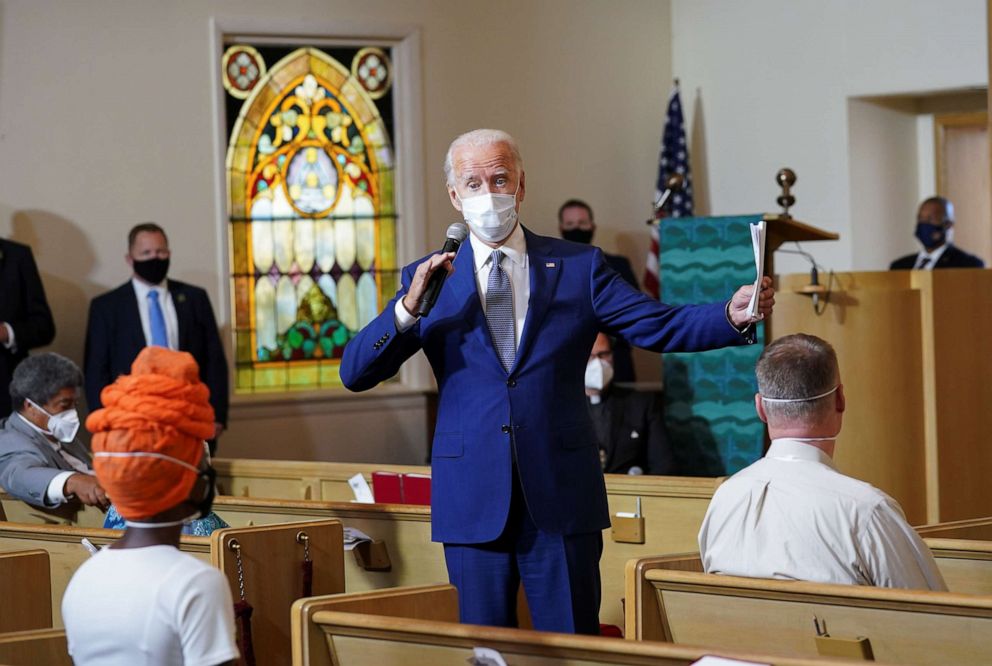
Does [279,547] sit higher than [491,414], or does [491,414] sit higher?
[491,414]

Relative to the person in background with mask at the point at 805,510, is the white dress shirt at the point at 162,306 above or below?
above

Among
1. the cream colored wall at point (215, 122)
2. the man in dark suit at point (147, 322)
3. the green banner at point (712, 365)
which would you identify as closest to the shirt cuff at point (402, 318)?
the green banner at point (712, 365)

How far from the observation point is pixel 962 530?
3.69m

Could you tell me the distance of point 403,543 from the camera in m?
4.18

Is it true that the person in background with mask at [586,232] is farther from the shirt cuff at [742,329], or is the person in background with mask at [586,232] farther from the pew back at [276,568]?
the shirt cuff at [742,329]

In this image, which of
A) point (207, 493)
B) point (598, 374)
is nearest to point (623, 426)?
point (598, 374)

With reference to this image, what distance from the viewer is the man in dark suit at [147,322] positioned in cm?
729

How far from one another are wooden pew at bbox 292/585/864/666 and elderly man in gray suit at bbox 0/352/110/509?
7.46 ft

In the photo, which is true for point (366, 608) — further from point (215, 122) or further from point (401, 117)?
point (401, 117)

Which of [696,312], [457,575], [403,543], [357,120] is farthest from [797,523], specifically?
[357,120]

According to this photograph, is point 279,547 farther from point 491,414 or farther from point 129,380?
point 129,380

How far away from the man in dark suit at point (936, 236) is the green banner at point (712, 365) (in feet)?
6.27

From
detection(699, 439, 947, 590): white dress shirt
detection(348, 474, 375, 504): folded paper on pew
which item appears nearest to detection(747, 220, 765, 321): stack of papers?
detection(699, 439, 947, 590): white dress shirt

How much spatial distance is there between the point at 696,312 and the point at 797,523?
522 mm
